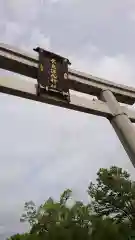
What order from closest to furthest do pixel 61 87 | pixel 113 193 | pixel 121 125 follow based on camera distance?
pixel 61 87 < pixel 121 125 < pixel 113 193

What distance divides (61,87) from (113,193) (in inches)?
458

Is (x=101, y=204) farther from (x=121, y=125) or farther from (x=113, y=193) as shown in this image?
(x=121, y=125)

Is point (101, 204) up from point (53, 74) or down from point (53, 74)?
up

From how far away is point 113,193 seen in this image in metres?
15.1

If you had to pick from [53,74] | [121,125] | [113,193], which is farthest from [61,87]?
[113,193]

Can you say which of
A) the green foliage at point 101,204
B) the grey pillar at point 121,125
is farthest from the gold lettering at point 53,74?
the green foliage at point 101,204

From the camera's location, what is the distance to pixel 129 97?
18.9ft

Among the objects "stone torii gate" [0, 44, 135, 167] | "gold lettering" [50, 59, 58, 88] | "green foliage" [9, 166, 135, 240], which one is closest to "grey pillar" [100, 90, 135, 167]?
"stone torii gate" [0, 44, 135, 167]

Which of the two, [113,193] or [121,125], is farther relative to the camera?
[113,193]

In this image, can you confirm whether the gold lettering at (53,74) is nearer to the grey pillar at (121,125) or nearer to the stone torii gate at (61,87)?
the stone torii gate at (61,87)

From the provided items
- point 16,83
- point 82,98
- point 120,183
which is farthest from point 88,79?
point 120,183

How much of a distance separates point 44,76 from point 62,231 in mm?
2721

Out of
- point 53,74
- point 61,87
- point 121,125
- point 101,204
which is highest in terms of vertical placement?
point 101,204

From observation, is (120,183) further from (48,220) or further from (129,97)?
(129,97)
